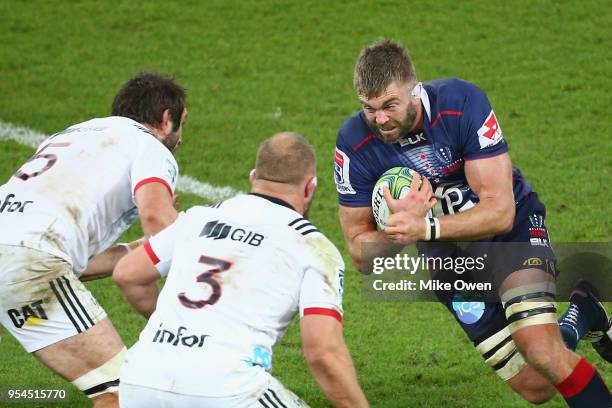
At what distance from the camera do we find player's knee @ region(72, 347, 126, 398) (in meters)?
6.77

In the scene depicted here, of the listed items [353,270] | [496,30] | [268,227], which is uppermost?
[268,227]

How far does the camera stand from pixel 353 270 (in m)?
10.5

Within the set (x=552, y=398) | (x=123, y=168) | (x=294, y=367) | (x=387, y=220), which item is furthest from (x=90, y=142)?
(x=552, y=398)

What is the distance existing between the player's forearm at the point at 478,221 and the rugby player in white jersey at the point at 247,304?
4.94 feet

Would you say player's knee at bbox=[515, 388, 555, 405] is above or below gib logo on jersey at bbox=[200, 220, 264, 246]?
below

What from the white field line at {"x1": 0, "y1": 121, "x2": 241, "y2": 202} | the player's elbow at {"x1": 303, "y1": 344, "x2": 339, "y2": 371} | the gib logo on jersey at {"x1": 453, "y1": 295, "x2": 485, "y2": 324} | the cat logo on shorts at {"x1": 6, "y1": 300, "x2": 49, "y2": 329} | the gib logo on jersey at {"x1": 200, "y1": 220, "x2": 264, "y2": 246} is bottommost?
the white field line at {"x1": 0, "y1": 121, "x2": 241, "y2": 202}

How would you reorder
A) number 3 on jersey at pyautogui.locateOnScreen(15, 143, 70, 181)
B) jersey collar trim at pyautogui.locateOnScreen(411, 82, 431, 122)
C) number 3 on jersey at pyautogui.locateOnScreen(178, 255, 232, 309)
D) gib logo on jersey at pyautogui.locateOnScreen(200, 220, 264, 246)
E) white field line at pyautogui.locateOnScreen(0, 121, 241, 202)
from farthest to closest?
white field line at pyautogui.locateOnScreen(0, 121, 241, 202), jersey collar trim at pyautogui.locateOnScreen(411, 82, 431, 122), number 3 on jersey at pyautogui.locateOnScreen(15, 143, 70, 181), gib logo on jersey at pyautogui.locateOnScreen(200, 220, 264, 246), number 3 on jersey at pyautogui.locateOnScreen(178, 255, 232, 309)

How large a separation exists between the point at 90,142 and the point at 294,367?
2589 mm

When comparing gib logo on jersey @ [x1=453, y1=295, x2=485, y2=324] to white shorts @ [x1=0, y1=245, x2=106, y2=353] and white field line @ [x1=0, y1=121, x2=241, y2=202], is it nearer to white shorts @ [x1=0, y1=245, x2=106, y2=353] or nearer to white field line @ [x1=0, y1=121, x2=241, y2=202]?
white shorts @ [x1=0, y1=245, x2=106, y2=353]

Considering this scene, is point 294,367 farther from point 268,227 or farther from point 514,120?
point 514,120

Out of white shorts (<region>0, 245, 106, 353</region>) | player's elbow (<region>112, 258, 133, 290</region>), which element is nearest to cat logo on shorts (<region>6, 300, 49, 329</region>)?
white shorts (<region>0, 245, 106, 353</region>)

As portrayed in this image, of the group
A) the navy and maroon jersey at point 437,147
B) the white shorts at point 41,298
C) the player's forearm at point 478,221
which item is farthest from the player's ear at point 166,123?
the player's forearm at point 478,221

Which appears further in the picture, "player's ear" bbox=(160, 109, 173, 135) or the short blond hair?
"player's ear" bbox=(160, 109, 173, 135)

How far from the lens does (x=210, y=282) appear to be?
5539 mm
